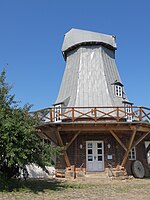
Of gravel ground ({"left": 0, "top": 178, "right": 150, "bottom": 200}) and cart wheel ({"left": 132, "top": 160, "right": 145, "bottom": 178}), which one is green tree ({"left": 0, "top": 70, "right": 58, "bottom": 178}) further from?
cart wheel ({"left": 132, "top": 160, "right": 145, "bottom": 178})

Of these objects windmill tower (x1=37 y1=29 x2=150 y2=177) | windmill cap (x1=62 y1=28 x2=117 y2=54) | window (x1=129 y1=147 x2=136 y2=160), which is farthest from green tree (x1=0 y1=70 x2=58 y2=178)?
windmill cap (x1=62 y1=28 x2=117 y2=54)

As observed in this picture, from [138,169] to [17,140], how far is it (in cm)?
906

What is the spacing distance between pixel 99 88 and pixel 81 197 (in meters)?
9.41

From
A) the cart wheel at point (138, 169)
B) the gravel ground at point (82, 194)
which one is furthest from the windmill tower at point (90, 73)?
the gravel ground at point (82, 194)

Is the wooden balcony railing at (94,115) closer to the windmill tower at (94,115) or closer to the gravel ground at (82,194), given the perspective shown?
the windmill tower at (94,115)

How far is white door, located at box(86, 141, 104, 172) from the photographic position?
1538 cm

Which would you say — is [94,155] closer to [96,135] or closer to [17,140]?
[96,135]

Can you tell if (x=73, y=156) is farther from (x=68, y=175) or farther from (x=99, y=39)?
(x=99, y=39)

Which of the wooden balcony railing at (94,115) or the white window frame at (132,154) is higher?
the wooden balcony railing at (94,115)

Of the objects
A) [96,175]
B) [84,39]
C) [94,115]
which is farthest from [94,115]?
[84,39]

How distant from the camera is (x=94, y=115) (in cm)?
1484

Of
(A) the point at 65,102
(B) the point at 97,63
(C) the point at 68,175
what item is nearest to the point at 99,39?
(B) the point at 97,63

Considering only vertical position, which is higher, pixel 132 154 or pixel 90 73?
pixel 90 73

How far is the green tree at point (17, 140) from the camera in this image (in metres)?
9.50
